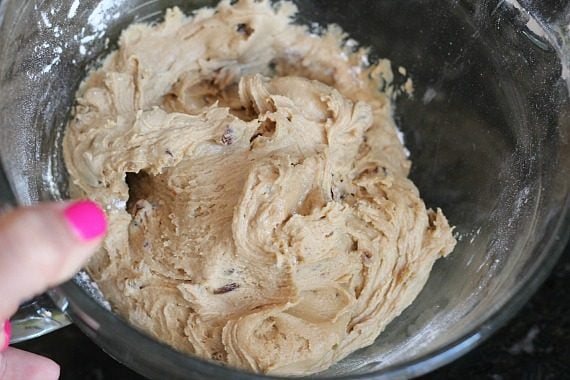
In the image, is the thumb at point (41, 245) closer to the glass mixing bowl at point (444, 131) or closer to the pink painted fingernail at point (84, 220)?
the pink painted fingernail at point (84, 220)

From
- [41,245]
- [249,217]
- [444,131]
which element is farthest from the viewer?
[444,131]

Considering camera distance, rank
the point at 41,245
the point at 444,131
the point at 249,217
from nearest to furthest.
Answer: the point at 41,245 → the point at 249,217 → the point at 444,131

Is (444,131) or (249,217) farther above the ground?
(444,131)

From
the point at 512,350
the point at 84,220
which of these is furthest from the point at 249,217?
the point at 512,350

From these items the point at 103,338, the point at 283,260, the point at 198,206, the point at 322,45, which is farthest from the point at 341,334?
the point at 322,45

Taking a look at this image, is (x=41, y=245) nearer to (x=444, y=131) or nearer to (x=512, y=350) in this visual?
(x=444, y=131)

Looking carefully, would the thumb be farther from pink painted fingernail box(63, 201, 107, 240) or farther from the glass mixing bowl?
the glass mixing bowl

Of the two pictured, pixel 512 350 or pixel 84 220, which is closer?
pixel 84 220

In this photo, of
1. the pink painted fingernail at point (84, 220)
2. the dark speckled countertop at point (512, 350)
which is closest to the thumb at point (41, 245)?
the pink painted fingernail at point (84, 220)
